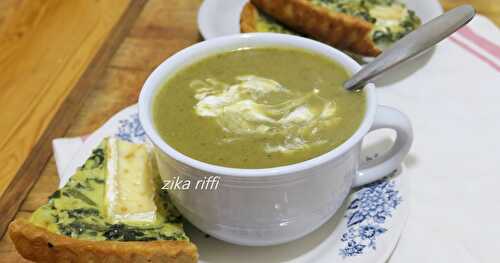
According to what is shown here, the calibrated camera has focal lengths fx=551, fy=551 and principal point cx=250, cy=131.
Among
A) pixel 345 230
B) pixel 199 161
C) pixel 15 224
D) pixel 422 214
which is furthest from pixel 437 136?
pixel 15 224

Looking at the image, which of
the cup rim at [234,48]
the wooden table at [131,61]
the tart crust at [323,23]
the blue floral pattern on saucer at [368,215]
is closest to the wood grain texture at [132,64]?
the wooden table at [131,61]

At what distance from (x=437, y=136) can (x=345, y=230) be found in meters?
0.62

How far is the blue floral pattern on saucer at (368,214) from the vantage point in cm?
148

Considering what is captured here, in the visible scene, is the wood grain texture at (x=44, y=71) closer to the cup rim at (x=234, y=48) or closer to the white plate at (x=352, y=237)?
the white plate at (x=352, y=237)

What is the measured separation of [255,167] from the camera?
134cm

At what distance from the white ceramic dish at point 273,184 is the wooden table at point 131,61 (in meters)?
0.63

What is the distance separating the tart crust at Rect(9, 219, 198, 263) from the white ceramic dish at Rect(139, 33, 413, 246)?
0.13m

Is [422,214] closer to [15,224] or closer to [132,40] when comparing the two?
[15,224]

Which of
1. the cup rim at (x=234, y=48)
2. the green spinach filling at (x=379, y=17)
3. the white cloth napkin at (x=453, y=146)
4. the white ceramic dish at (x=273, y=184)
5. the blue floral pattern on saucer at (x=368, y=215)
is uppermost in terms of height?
the cup rim at (x=234, y=48)

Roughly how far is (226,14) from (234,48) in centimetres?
104

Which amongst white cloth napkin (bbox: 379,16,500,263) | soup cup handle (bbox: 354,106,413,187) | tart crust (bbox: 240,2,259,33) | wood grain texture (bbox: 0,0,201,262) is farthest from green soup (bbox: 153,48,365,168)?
tart crust (bbox: 240,2,259,33)

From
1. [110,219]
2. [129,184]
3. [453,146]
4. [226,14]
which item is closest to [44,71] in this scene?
[226,14]

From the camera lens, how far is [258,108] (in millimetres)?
1528

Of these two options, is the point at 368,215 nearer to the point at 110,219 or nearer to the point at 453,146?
the point at 453,146
